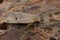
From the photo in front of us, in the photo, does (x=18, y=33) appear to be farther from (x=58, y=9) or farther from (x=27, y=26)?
(x=58, y=9)

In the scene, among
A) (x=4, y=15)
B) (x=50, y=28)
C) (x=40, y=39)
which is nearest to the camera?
(x=40, y=39)

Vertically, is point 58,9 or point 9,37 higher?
point 58,9

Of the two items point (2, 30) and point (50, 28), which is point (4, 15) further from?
point (50, 28)

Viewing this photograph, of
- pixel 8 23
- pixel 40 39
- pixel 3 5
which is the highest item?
pixel 3 5

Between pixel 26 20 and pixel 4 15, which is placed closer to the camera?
pixel 26 20

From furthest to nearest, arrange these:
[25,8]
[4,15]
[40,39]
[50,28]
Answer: [25,8] < [4,15] < [50,28] < [40,39]

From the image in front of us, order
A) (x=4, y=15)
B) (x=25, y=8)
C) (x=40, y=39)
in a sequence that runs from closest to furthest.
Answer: (x=40, y=39), (x=4, y=15), (x=25, y=8)

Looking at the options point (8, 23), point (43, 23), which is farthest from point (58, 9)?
point (8, 23)

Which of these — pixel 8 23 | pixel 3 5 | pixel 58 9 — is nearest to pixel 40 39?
pixel 8 23

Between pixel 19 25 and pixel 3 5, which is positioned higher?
pixel 3 5
